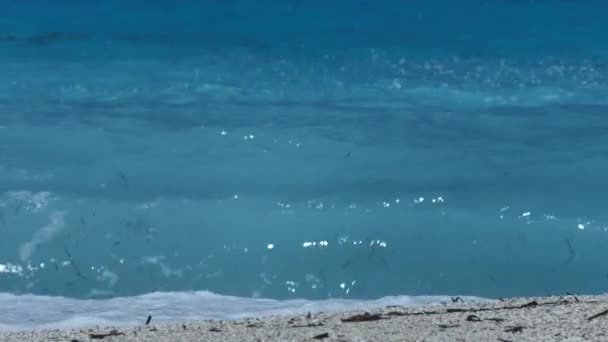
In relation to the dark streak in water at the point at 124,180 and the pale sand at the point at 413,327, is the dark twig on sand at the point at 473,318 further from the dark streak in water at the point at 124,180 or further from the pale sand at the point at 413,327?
the dark streak in water at the point at 124,180

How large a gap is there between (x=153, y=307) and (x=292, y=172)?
1.78 metres

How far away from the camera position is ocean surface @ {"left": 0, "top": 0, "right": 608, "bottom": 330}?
4.76 metres

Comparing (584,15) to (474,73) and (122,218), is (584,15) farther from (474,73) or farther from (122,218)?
(122,218)

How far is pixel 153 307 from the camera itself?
4.38 metres

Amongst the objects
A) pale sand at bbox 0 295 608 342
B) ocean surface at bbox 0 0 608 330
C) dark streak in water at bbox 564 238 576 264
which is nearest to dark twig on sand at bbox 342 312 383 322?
pale sand at bbox 0 295 608 342

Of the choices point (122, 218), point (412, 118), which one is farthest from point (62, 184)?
point (412, 118)

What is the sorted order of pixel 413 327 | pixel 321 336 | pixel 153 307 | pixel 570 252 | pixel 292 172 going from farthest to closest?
1. pixel 292 172
2. pixel 570 252
3. pixel 153 307
4. pixel 413 327
5. pixel 321 336

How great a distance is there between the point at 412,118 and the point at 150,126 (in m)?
1.43

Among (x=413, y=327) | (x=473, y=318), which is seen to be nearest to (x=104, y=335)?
(x=413, y=327)

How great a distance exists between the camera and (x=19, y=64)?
908 centimetres

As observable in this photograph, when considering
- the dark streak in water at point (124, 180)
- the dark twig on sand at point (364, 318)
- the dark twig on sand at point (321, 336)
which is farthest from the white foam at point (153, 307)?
the dark streak in water at point (124, 180)

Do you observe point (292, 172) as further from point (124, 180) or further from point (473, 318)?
point (473, 318)

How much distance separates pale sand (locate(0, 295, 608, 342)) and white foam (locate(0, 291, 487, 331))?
0.46 meters

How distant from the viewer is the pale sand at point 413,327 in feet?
10.6
